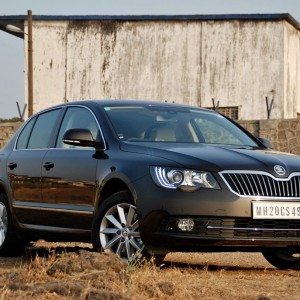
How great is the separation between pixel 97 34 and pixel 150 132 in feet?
110

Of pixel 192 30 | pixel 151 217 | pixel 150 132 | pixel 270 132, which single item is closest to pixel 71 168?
pixel 150 132

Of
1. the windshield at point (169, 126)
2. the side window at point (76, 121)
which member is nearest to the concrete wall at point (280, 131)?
the windshield at point (169, 126)

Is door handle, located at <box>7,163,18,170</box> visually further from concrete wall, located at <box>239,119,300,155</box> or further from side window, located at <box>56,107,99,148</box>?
concrete wall, located at <box>239,119,300,155</box>

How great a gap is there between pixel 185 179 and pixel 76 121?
83.3 inches

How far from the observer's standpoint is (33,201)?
10.7 m

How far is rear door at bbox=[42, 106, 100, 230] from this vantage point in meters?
9.56

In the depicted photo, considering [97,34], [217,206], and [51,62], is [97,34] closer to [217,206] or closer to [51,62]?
[51,62]

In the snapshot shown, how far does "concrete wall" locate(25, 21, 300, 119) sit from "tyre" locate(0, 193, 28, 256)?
29822 mm

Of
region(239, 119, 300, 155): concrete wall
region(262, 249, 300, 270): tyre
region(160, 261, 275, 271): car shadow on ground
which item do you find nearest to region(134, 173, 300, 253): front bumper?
region(160, 261, 275, 271): car shadow on ground

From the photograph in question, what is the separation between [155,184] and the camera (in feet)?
28.3

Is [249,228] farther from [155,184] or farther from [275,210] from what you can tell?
[155,184]

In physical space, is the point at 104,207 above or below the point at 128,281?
above

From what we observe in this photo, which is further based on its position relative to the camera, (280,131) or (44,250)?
(280,131)

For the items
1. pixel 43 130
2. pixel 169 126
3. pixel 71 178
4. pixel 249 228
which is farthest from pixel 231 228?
pixel 43 130
